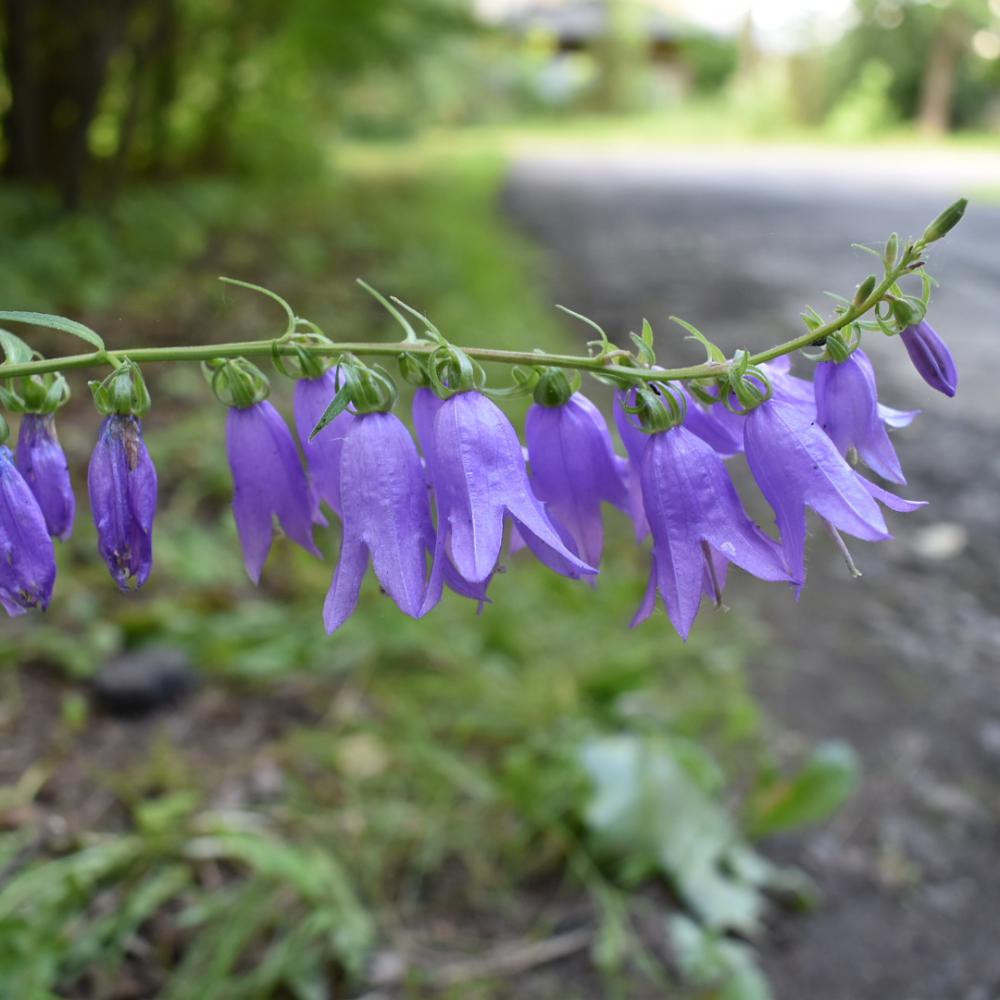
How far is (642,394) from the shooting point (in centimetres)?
101

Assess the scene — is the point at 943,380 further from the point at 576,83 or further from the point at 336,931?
the point at 576,83

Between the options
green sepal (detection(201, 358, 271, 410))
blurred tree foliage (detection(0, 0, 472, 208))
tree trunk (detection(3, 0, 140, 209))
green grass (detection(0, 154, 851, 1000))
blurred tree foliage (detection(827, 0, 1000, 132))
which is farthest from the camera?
blurred tree foliage (detection(827, 0, 1000, 132))

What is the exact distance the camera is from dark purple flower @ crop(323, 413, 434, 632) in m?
1.00

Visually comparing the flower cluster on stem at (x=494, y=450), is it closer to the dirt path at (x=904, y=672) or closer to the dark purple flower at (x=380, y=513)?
the dark purple flower at (x=380, y=513)

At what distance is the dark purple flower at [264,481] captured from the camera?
3.61 feet

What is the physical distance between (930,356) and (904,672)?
2281 mm

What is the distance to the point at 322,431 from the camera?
1.10 meters

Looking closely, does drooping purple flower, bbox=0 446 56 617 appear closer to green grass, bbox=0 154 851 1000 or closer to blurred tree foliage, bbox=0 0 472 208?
green grass, bbox=0 154 851 1000

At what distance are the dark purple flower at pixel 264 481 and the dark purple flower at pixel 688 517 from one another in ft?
1.18

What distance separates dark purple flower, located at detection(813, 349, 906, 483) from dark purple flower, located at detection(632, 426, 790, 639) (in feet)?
0.41

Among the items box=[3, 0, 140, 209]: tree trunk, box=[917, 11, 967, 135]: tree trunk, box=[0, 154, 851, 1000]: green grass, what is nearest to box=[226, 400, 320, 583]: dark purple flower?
box=[0, 154, 851, 1000]: green grass

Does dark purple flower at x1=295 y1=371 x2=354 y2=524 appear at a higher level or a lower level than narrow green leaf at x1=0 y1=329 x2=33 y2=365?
lower

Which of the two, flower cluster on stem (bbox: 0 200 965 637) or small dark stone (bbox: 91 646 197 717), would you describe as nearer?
flower cluster on stem (bbox: 0 200 965 637)

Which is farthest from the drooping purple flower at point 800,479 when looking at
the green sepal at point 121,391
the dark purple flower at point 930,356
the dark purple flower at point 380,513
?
the green sepal at point 121,391
